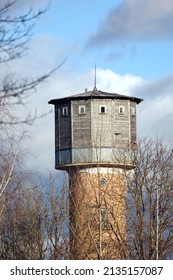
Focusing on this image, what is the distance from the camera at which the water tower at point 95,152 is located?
43406 mm

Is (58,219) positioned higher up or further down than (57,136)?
further down

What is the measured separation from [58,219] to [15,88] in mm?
31291

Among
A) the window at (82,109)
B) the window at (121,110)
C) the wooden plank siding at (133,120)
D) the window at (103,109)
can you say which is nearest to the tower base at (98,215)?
the wooden plank siding at (133,120)

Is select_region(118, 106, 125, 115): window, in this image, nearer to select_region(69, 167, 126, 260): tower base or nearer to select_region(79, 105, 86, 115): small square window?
select_region(79, 105, 86, 115): small square window

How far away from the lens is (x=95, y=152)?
50.0 m

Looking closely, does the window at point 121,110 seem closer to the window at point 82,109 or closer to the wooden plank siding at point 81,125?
the wooden plank siding at point 81,125

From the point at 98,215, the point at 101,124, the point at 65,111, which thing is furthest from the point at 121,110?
the point at 98,215

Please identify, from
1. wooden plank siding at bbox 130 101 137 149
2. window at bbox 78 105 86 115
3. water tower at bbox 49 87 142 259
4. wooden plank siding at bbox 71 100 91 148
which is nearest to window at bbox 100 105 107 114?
water tower at bbox 49 87 142 259

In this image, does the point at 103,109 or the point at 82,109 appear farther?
the point at 82,109

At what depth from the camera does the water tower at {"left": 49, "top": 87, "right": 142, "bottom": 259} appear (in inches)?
1709

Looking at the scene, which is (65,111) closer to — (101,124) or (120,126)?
(101,124)

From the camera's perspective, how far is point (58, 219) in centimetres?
4347
